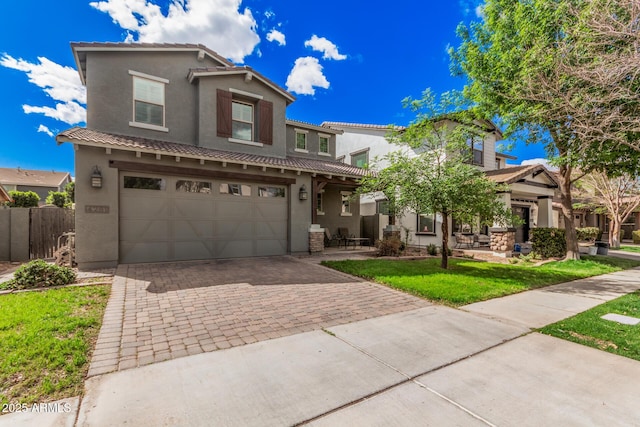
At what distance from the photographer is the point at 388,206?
967 cm

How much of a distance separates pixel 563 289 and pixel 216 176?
10.7 m

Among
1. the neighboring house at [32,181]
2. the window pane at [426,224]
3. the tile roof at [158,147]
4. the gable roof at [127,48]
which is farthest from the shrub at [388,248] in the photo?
the neighboring house at [32,181]

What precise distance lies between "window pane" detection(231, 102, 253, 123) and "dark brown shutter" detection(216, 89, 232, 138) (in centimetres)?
40

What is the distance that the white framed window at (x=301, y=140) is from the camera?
1508 centimetres

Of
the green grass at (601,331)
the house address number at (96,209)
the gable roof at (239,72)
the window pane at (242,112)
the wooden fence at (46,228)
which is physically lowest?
the green grass at (601,331)

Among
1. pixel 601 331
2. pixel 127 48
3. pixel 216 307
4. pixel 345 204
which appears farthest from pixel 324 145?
pixel 601 331

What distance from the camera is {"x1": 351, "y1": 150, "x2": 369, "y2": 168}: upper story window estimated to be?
60.6 ft

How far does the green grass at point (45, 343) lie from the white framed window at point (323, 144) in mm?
12226

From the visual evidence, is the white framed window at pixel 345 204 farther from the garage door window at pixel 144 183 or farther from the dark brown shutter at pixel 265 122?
the garage door window at pixel 144 183

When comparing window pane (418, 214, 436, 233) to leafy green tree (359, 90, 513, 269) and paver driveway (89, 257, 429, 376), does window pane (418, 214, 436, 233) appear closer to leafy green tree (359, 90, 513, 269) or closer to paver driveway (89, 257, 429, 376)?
leafy green tree (359, 90, 513, 269)

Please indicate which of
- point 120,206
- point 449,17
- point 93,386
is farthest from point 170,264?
point 449,17

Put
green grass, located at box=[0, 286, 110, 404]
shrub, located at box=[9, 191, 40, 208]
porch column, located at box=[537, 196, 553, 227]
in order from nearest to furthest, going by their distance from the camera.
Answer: green grass, located at box=[0, 286, 110, 404] → porch column, located at box=[537, 196, 553, 227] → shrub, located at box=[9, 191, 40, 208]

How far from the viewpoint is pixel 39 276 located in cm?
621

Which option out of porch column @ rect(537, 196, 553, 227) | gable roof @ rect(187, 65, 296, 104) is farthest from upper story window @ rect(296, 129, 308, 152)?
porch column @ rect(537, 196, 553, 227)
